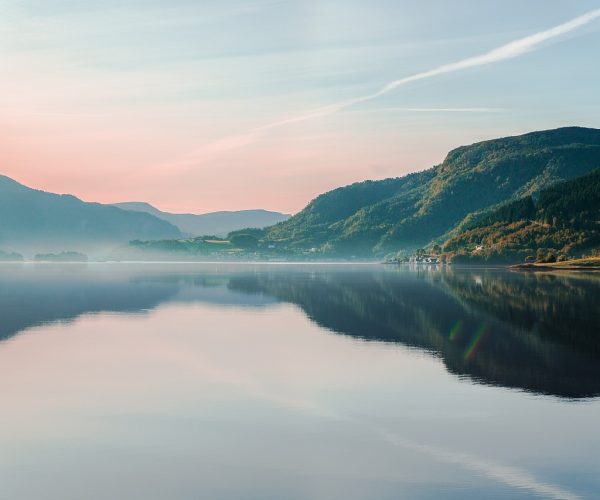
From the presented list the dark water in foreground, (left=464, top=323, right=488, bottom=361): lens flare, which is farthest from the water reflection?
the dark water in foreground

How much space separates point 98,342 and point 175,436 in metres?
33.0

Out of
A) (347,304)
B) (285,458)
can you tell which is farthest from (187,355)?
(347,304)

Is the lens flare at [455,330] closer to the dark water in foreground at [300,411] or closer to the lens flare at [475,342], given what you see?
the dark water in foreground at [300,411]

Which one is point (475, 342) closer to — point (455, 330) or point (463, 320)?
point (455, 330)

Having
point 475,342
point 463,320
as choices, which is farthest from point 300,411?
point 463,320

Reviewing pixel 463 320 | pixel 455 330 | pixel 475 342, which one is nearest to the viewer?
pixel 475 342

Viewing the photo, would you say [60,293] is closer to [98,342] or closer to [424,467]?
[98,342]

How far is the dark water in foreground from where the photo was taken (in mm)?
25812

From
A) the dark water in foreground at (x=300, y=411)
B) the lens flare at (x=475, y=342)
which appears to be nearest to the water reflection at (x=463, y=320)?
the lens flare at (x=475, y=342)

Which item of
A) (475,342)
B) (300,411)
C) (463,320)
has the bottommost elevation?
(300,411)

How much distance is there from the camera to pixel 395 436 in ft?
104

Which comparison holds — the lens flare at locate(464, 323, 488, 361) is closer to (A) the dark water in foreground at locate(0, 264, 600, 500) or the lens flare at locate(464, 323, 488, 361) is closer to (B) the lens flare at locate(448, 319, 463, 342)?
(A) the dark water in foreground at locate(0, 264, 600, 500)

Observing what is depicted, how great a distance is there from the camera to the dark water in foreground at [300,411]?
1016 inches

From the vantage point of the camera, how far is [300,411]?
3647 cm
